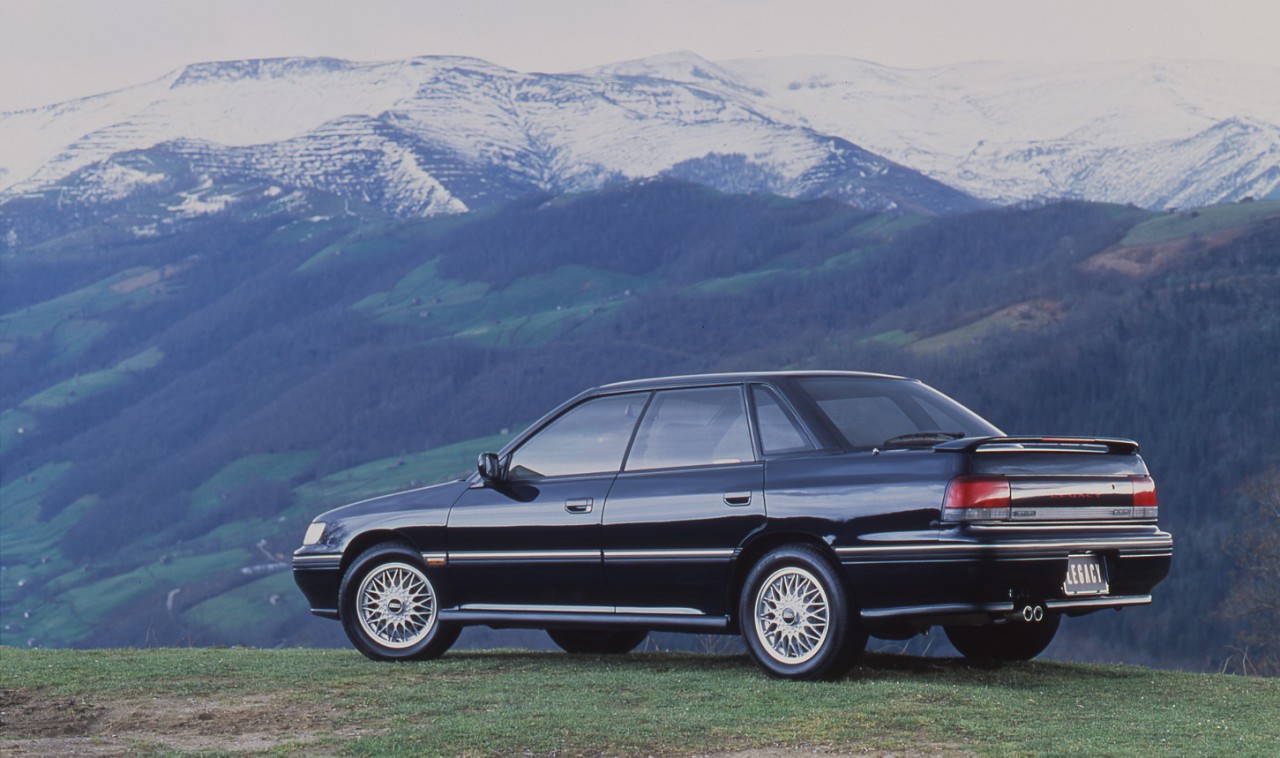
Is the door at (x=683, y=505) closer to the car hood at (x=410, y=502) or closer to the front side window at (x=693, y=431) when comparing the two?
the front side window at (x=693, y=431)

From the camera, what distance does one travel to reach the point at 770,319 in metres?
191

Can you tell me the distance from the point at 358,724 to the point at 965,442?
334cm

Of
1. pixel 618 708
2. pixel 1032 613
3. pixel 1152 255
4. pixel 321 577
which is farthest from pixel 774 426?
pixel 1152 255

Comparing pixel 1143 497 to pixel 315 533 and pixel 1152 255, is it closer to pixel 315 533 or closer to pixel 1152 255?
pixel 315 533

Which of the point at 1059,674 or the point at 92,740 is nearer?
the point at 92,740

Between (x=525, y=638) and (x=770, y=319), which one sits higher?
(x=770, y=319)

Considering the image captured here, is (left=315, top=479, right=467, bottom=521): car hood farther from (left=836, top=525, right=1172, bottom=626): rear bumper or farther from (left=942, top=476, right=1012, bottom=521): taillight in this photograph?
(left=942, top=476, right=1012, bottom=521): taillight

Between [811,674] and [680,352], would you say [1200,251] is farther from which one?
[811,674]

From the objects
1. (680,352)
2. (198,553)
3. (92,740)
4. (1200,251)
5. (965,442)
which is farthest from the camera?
(680,352)

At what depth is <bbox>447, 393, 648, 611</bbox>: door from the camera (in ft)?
30.3

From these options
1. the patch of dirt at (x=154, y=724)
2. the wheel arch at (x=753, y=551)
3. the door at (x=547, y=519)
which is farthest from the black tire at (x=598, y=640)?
the patch of dirt at (x=154, y=724)

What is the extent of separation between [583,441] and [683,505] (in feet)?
3.30

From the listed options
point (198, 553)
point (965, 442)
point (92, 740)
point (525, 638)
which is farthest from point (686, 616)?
point (198, 553)

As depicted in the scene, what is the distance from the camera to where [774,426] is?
8.71 meters
